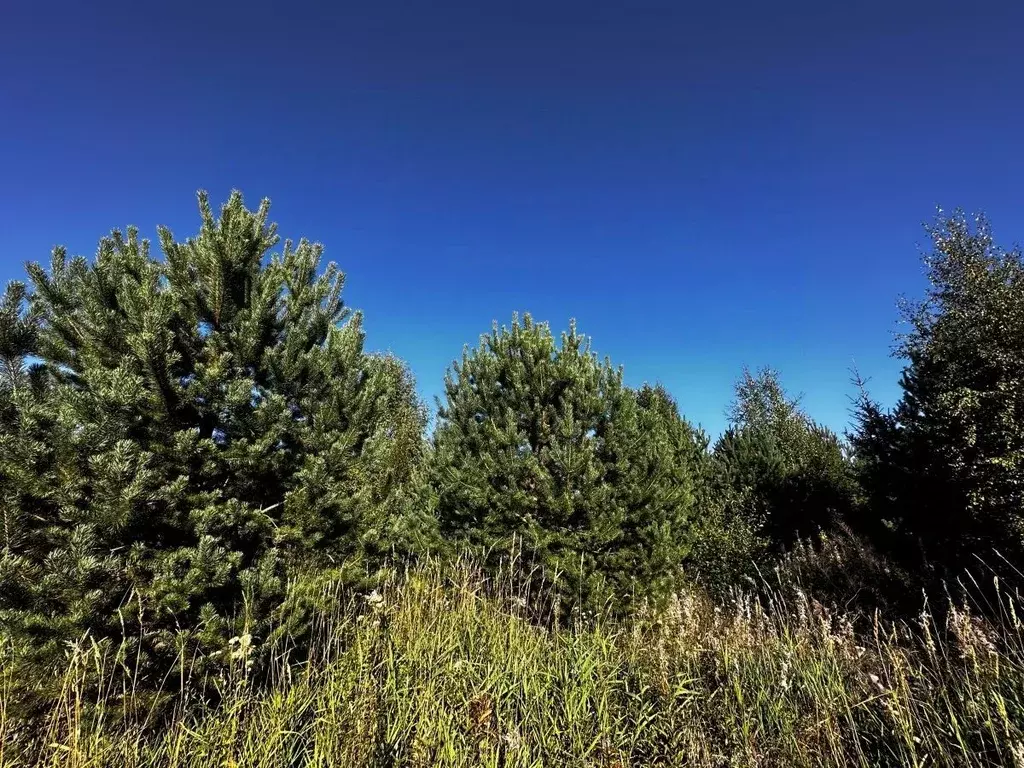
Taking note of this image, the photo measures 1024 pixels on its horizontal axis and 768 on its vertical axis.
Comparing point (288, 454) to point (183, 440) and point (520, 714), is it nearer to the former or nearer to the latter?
point (183, 440)

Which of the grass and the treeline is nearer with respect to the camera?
the grass

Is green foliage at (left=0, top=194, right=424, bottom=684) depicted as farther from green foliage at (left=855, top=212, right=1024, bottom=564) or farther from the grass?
green foliage at (left=855, top=212, right=1024, bottom=564)

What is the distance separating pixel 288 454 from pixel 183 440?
29.7 inches

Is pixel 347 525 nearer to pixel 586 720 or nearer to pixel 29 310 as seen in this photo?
pixel 586 720

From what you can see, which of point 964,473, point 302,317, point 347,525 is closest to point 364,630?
point 347,525

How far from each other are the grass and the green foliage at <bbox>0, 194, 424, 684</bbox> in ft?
1.33

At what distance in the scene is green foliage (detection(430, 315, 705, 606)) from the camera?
19.3 feet

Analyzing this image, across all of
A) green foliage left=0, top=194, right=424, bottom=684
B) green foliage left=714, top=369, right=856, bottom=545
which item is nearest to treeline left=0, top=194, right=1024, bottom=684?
green foliage left=0, top=194, right=424, bottom=684

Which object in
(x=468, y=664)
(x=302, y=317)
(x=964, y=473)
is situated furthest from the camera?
(x=964, y=473)

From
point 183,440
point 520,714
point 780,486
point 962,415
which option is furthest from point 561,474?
point 780,486

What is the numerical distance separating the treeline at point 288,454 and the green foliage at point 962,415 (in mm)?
45

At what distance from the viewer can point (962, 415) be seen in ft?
25.3

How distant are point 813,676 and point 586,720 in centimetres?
150

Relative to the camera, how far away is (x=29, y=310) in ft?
11.4
